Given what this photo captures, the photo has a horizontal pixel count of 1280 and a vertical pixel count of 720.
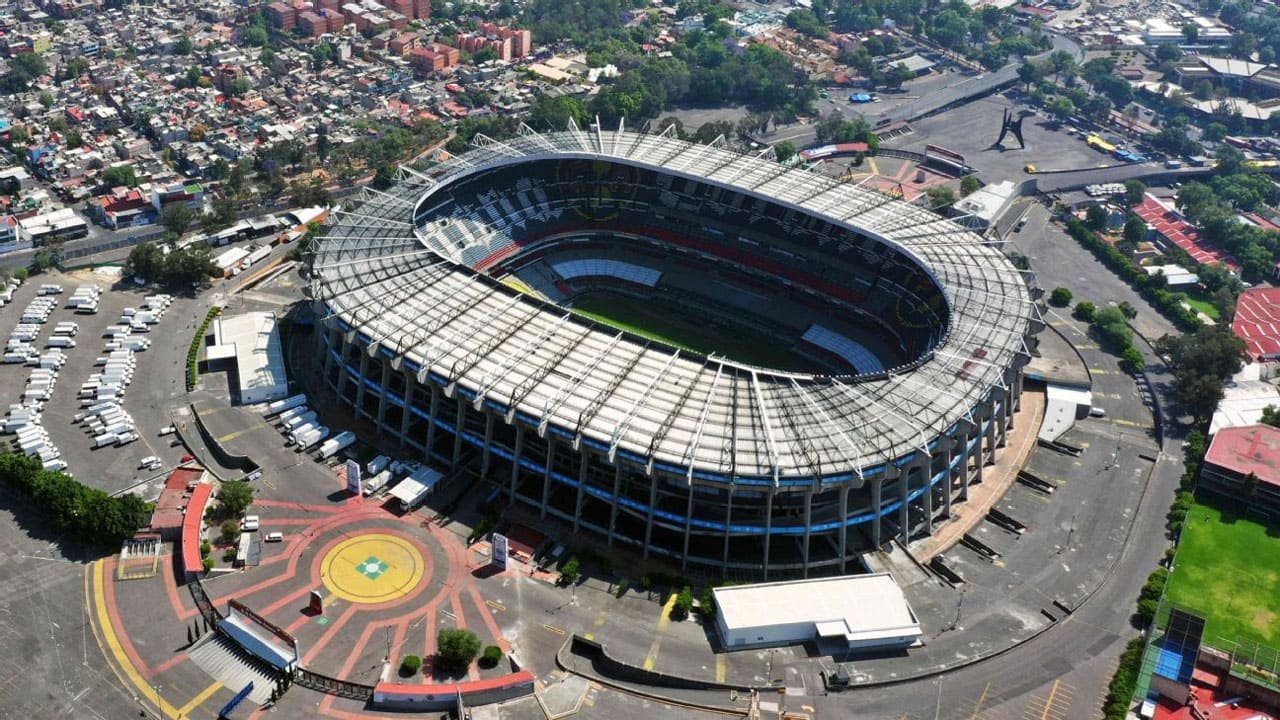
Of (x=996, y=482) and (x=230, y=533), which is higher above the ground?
(x=996, y=482)

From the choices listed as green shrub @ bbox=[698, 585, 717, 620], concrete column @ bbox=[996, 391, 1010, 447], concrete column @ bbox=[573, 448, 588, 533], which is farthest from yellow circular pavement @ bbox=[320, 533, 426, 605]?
concrete column @ bbox=[996, 391, 1010, 447]

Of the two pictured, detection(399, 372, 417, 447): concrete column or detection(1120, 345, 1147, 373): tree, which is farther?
detection(1120, 345, 1147, 373): tree

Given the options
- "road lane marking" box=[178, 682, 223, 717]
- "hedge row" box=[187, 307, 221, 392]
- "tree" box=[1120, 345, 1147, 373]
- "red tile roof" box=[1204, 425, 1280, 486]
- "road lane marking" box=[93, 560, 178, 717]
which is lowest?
"hedge row" box=[187, 307, 221, 392]

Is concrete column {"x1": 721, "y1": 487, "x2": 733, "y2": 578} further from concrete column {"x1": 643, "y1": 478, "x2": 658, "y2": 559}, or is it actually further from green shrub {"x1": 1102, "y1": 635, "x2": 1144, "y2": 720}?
green shrub {"x1": 1102, "y1": 635, "x2": 1144, "y2": 720}

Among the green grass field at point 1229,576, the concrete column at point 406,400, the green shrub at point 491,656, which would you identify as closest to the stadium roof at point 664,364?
the concrete column at point 406,400

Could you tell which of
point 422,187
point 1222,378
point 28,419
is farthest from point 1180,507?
point 28,419

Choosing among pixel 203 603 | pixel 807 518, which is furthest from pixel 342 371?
pixel 807 518

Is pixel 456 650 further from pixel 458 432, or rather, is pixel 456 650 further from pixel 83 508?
pixel 83 508

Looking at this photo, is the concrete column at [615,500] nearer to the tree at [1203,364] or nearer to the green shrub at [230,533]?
the green shrub at [230,533]
